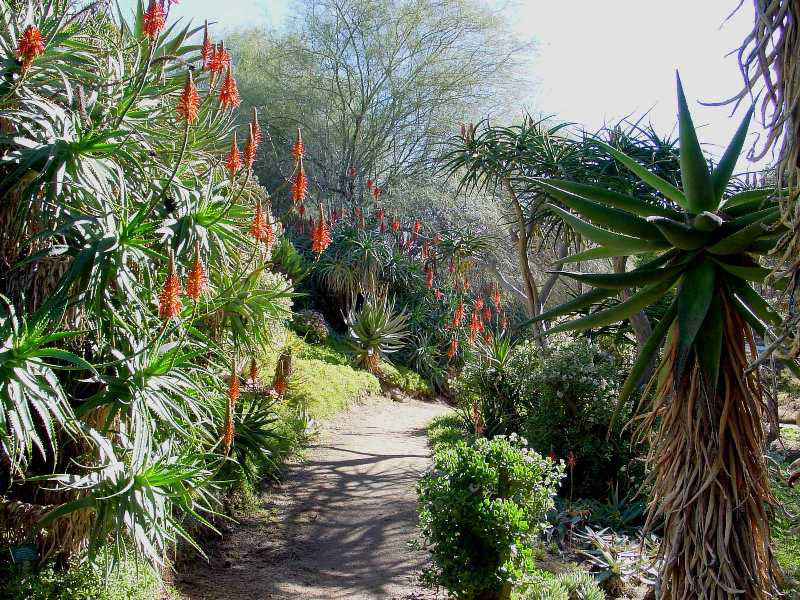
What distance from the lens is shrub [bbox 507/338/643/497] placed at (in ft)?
24.2

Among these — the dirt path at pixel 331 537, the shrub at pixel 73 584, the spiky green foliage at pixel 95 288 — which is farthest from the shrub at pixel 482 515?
the shrub at pixel 73 584

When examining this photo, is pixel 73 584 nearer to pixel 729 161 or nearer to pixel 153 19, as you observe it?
pixel 153 19

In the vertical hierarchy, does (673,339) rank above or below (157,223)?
below

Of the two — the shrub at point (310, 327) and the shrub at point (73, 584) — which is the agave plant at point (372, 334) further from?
the shrub at point (73, 584)

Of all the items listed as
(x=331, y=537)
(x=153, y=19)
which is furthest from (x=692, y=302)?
(x=331, y=537)

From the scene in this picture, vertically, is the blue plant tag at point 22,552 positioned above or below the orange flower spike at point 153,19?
below

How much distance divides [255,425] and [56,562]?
2211 mm

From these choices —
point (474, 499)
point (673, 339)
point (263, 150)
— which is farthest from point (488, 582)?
point (263, 150)

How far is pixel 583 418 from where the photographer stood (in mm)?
7641

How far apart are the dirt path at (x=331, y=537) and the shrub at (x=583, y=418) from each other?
176cm

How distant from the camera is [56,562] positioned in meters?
4.38

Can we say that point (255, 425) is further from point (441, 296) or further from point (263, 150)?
point (263, 150)

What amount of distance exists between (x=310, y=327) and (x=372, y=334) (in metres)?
1.35

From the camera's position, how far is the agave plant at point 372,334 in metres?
14.0
